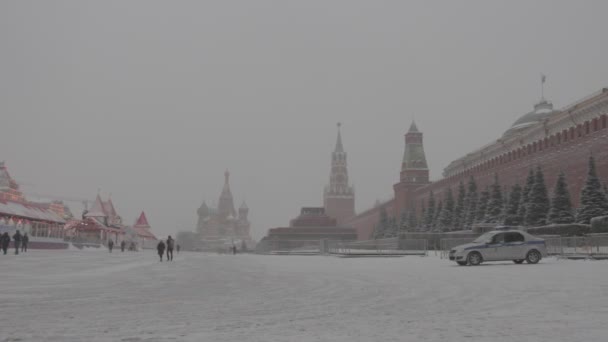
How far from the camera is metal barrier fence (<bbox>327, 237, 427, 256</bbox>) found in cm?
3865

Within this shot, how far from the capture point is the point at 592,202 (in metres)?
37.7

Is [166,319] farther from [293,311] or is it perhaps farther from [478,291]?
[478,291]

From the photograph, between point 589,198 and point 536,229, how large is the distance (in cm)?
384

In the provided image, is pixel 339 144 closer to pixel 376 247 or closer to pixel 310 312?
pixel 376 247

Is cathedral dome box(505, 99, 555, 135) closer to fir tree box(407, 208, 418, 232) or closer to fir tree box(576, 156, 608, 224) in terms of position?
fir tree box(407, 208, 418, 232)

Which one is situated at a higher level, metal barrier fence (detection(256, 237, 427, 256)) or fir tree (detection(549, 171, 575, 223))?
fir tree (detection(549, 171, 575, 223))

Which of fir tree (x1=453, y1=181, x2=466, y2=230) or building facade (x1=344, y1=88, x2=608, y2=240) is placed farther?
fir tree (x1=453, y1=181, x2=466, y2=230)

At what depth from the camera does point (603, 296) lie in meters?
9.33

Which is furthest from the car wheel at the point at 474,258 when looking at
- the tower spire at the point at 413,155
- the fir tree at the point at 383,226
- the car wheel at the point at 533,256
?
the tower spire at the point at 413,155

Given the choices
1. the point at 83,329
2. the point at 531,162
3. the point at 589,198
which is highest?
the point at 531,162

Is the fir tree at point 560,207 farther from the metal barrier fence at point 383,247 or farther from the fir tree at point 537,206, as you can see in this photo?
the metal barrier fence at point 383,247

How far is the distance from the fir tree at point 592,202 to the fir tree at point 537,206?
5.25m

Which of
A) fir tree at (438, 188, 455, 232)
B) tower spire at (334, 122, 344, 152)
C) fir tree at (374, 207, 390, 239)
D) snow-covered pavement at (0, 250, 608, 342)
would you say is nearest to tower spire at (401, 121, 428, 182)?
fir tree at (374, 207, 390, 239)

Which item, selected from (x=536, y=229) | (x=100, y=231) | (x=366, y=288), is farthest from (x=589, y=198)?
(x=100, y=231)
